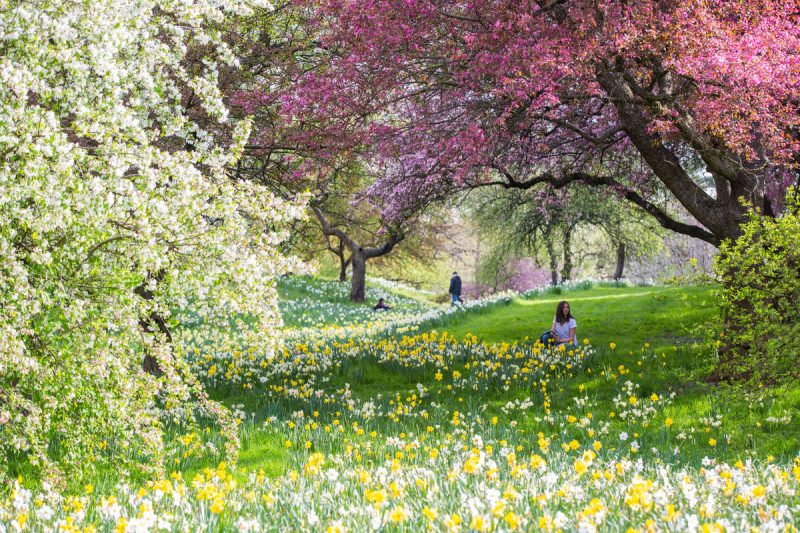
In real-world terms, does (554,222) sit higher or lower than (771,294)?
higher

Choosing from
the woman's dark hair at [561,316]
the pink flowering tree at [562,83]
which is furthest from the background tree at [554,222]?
the pink flowering tree at [562,83]

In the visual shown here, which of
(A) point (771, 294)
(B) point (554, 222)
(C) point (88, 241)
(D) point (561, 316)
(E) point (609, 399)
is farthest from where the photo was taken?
(B) point (554, 222)

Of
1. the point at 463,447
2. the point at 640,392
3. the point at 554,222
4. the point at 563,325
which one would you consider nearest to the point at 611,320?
the point at 563,325

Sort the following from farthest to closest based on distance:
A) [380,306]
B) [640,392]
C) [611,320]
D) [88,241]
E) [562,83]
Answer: [380,306] → [611,320] → [640,392] → [562,83] → [88,241]

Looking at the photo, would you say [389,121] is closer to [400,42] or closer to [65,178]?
[400,42]

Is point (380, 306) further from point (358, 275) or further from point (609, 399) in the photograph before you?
point (609, 399)

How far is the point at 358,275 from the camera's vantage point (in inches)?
1224

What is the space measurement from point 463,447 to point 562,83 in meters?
5.88

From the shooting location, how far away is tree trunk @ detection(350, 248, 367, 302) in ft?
100

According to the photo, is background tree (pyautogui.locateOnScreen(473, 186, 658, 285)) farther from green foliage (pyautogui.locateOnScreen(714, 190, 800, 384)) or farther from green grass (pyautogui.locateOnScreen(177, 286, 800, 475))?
green foliage (pyautogui.locateOnScreen(714, 190, 800, 384))

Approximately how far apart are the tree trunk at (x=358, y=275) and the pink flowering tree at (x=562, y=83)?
1704 cm

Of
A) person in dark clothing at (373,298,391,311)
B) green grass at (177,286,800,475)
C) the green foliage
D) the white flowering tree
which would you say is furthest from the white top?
person in dark clothing at (373,298,391,311)

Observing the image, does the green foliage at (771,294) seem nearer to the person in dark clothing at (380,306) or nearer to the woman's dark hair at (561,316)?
the woman's dark hair at (561,316)

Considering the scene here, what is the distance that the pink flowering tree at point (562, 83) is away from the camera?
8.99 m
